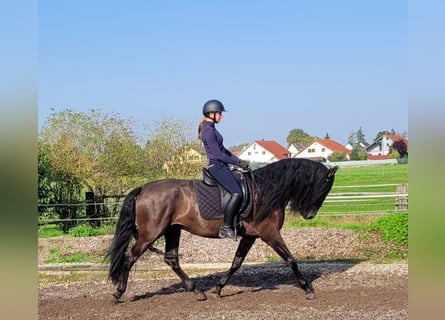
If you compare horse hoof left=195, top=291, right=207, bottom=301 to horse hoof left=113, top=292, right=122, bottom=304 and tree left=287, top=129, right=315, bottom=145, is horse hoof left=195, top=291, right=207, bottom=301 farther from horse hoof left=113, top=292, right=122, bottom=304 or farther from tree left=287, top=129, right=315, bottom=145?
tree left=287, top=129, right=315, bottom=145

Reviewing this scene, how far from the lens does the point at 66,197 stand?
18578 mm

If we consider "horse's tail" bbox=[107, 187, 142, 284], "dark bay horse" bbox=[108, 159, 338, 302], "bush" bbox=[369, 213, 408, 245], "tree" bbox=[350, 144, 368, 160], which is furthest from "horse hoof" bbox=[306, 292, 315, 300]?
"tree" bbox=[350, 144, 368, 160]

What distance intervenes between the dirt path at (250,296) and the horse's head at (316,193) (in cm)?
126

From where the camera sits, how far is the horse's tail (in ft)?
25.1

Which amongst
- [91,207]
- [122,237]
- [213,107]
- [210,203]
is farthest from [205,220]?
[91,207]

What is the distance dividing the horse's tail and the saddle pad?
3.24 feet

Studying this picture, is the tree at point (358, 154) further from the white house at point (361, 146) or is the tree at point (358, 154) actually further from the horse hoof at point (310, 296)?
the horse hoof at point (310, 296)

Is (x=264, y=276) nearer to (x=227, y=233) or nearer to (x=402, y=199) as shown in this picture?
(x=227, y=233)

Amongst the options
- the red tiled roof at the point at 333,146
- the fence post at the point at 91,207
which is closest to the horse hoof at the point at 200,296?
the fence post at the point at 91,207

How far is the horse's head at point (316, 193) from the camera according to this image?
7898 millimetres

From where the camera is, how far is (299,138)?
36.2 m

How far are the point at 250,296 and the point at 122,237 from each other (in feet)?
6.86
